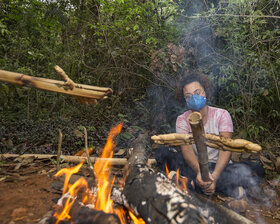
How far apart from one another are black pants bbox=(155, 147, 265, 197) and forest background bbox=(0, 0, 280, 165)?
57.7 inches

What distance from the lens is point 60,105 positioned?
620 centimetres

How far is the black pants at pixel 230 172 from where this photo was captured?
2902 mm

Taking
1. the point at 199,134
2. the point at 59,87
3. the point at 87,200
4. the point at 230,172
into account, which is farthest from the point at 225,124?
the point at 59,87

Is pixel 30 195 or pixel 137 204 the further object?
pixel 30 195

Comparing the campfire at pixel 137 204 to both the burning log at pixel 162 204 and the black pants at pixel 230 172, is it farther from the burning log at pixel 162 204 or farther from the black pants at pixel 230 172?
the black pants at pixel 230 172

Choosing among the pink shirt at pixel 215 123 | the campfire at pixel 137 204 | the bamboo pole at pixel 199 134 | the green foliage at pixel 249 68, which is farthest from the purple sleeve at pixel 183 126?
the green foliage at pixel 249 68

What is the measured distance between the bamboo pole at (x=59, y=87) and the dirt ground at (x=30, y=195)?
46.4 inches

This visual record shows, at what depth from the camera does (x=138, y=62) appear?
19.7 ft

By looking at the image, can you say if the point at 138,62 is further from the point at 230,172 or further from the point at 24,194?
the point at 24,194

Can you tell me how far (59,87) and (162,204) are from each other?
1079 millimetres

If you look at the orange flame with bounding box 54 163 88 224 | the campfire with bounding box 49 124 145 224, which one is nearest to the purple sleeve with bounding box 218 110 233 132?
the campfire with bounding box 49 124 145 224

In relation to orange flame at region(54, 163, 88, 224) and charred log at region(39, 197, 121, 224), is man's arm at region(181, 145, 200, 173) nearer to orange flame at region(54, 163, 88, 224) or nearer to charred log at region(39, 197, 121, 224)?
orange flame at region(54, 163, 88, 224)

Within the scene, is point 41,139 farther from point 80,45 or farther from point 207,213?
point 207,213

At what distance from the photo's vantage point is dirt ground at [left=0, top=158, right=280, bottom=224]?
74.7 inches
